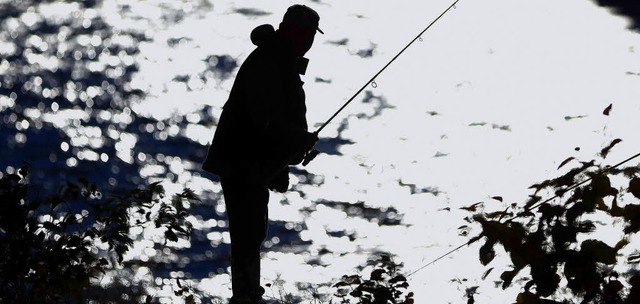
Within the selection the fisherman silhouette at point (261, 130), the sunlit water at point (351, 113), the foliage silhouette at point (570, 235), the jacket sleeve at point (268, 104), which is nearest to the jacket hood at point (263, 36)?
the fisherman silhouette at point (261, 130)

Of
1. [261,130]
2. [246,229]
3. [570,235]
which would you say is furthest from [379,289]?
[570,235]

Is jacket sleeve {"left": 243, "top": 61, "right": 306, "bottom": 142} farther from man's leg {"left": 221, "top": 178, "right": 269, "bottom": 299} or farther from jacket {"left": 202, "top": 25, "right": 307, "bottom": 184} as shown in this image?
man's leg {"left": 221, "top": 178, "right": 269, "bottom": 299}

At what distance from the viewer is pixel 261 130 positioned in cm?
781

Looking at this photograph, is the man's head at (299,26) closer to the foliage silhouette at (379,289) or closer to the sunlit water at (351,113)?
the foliage silhouette at (379,289)

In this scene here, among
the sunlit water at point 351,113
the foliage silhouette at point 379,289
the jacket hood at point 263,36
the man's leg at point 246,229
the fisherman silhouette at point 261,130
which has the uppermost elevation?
the jacket hood at point 263,36

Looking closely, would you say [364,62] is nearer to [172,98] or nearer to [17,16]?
[172,98]

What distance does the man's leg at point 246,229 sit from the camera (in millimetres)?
8047

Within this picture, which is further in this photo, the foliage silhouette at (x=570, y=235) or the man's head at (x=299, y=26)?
the man's head at (x=299, y=26)

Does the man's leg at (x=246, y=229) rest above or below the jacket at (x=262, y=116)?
below

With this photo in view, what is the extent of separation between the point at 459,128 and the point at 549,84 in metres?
4.16

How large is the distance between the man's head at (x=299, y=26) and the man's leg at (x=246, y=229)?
33.2 inches

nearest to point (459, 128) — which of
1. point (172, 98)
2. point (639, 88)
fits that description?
point (639, 88)

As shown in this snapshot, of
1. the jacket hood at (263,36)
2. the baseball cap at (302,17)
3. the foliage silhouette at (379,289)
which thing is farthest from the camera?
the foliage silhouette at (379,289)

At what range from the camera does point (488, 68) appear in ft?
124
